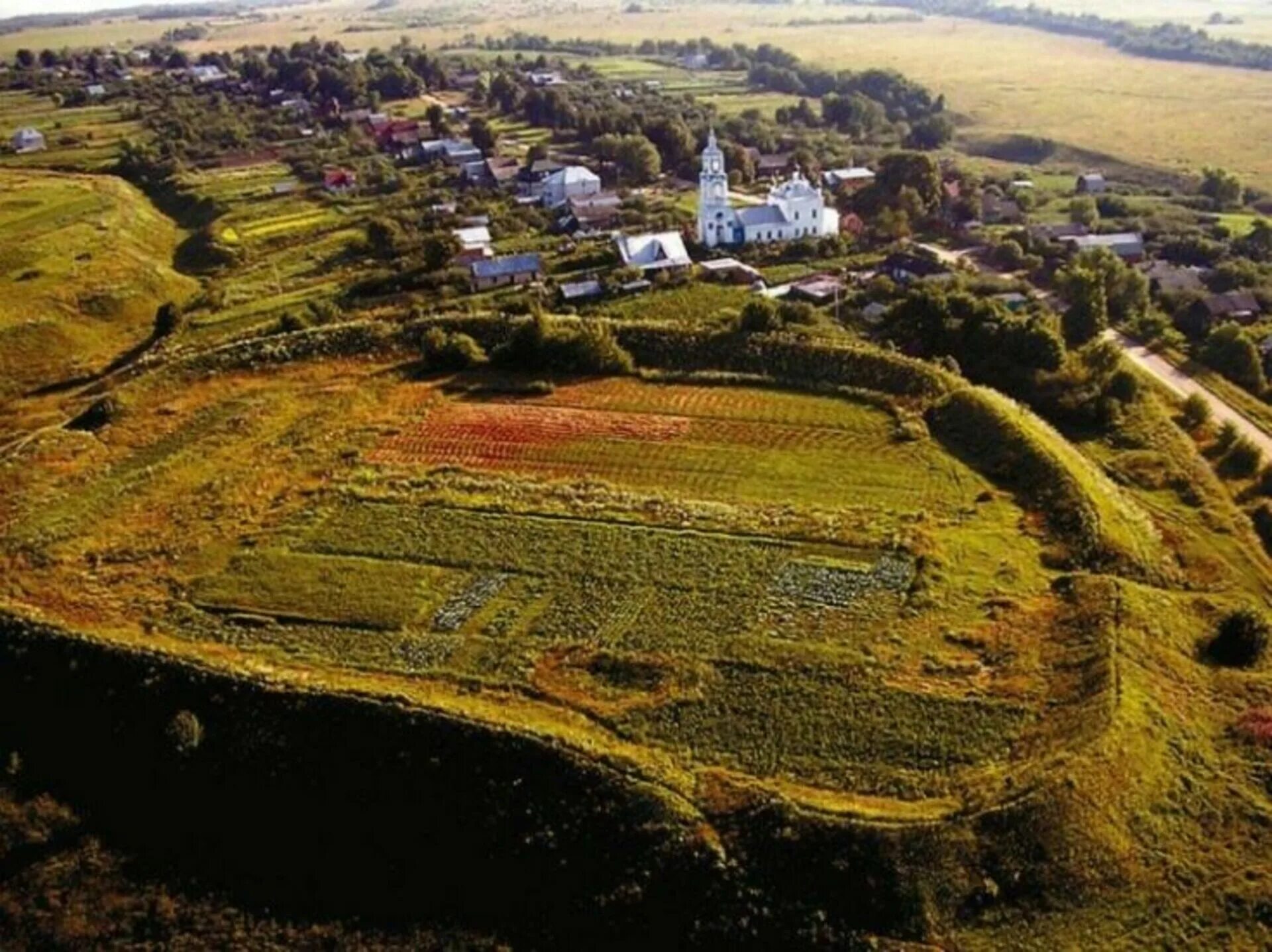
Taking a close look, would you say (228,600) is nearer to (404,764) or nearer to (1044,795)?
(404,764)

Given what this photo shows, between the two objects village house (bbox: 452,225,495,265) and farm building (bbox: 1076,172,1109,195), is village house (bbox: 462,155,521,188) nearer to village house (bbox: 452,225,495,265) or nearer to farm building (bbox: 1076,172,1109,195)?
village house (bbox: 452,225,495,265)

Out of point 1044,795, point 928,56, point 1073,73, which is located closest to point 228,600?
point 1044,795

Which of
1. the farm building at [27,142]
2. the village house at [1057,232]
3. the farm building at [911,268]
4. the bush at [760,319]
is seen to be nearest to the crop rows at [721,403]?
the bush at [760,319]

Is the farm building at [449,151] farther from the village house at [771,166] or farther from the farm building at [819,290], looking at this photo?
the farm building at [819,290]

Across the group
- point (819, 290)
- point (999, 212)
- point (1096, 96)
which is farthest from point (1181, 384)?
point (1096, 96)

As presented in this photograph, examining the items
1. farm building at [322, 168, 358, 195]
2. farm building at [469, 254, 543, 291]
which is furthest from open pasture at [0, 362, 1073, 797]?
farm building at [322, 168, 358, 195]

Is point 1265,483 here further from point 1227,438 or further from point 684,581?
point 684,581
